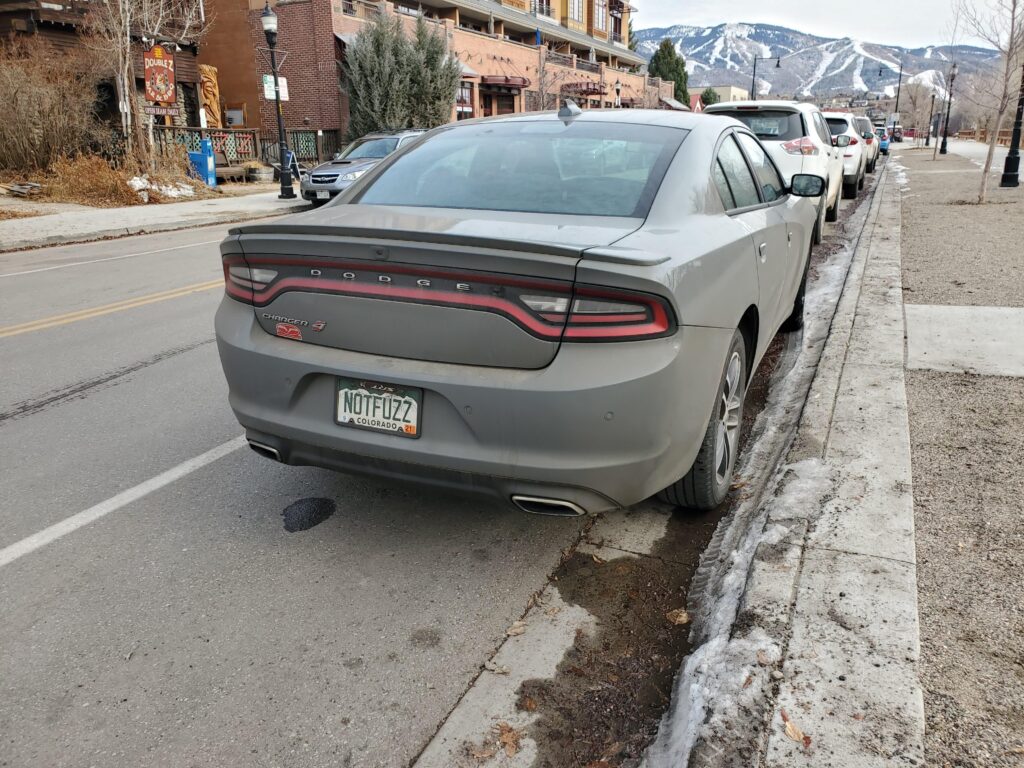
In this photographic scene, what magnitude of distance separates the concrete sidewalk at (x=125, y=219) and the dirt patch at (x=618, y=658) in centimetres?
1358

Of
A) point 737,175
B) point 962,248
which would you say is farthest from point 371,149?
point 737,175

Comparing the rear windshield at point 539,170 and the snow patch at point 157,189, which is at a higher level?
the rear windshield at point 539,170

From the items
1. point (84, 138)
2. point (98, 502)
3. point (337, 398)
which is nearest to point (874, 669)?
point (337, 398)

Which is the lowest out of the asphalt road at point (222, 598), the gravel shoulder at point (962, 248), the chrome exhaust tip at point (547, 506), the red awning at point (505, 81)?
the asphalt road at point (222, 598)

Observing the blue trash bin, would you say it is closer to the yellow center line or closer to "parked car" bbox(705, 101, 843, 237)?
the yellow center line

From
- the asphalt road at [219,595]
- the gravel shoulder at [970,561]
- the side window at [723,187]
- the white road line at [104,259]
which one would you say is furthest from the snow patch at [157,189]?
the gravel shoulder at [970,561]

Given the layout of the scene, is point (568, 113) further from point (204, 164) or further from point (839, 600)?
point (204, 164)

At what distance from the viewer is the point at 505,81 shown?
136 ft

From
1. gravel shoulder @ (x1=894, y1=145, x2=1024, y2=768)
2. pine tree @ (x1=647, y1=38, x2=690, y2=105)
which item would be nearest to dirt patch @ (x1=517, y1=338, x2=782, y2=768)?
gravel shoulder @ (x1=894, y1=145, x2=1024, y2=768)

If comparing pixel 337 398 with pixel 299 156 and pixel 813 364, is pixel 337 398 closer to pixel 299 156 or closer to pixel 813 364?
pixel 813 364

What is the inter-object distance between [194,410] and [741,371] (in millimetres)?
3357

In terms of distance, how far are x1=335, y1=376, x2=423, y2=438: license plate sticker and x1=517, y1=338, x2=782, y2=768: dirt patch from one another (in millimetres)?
899

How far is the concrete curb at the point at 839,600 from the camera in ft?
6.98

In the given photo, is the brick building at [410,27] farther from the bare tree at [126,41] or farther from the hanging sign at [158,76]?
the hanging sign at [158,76]
